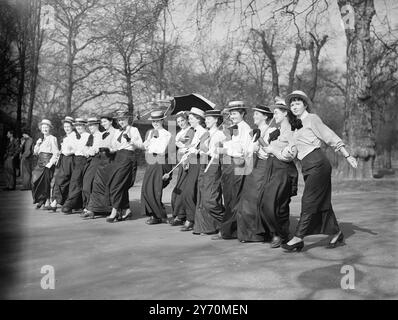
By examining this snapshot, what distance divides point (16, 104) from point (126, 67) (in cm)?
1322

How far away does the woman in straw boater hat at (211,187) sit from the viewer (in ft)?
22.2

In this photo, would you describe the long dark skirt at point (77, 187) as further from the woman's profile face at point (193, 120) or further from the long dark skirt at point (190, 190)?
the woman's profile face at point (193, 120)

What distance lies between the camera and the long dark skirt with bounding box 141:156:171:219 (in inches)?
309

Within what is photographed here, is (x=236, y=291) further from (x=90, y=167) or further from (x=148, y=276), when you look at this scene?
(x=90, y=167)

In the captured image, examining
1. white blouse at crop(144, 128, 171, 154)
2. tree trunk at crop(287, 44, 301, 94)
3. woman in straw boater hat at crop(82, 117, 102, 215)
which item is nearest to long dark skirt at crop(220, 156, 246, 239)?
white blouse at crop(144, 128, 171, 154)

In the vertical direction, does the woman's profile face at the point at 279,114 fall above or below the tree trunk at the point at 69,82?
below

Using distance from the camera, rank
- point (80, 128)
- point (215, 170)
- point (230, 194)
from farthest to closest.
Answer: point (80, 128) → point (215, 170) → point (230, 194)

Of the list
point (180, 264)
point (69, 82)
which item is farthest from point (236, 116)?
point (69, 82)

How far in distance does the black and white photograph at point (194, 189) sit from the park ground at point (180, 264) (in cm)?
2

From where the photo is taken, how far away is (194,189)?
7516 mm

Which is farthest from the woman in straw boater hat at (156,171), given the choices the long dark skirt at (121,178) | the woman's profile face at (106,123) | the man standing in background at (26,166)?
the man standing in background at (26,166)

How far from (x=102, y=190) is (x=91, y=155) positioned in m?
0.74

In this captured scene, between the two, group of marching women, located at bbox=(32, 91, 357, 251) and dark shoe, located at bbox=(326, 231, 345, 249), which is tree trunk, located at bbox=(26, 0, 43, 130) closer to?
group of marching women, located at bbox=(32, 91, 357, 251)

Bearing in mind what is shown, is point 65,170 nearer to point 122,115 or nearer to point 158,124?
point 122,115
